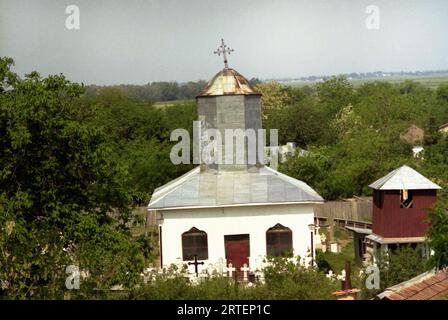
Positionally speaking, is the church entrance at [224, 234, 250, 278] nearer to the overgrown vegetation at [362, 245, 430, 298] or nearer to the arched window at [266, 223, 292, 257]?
the arched window at [266, 223, 292, 257]

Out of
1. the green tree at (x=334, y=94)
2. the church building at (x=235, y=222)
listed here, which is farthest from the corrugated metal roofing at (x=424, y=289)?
the green tree at (x=334, y=94)

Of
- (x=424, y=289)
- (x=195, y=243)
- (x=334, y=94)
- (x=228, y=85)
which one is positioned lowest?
(x=195, y=243)

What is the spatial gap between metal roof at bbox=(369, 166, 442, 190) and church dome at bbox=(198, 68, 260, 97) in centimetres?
493

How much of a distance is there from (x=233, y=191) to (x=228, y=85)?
11.9 ft

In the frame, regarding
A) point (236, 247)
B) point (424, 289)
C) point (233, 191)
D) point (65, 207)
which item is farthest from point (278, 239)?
point (424, 289)

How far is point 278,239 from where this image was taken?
1120 inches

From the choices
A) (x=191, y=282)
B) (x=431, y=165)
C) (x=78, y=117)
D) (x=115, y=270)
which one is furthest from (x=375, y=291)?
(x=431, y=165)

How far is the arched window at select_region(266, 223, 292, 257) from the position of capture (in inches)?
1116

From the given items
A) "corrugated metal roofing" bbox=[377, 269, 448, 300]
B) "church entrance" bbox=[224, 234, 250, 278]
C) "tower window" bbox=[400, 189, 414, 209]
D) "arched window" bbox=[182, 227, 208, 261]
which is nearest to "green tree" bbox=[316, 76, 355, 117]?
"tower window" bbox=[400, 189, 414, 209]

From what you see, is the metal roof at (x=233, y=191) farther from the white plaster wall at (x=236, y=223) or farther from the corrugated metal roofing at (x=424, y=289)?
the corrugated metal roofing at (x=424, y=289)

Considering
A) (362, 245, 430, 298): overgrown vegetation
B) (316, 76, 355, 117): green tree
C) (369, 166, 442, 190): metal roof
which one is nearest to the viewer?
(362, 245, 430, 298): overgrown vegetation

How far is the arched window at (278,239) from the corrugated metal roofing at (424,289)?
7.91m

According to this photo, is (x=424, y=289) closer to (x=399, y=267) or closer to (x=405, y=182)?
(x=399, y=267)
